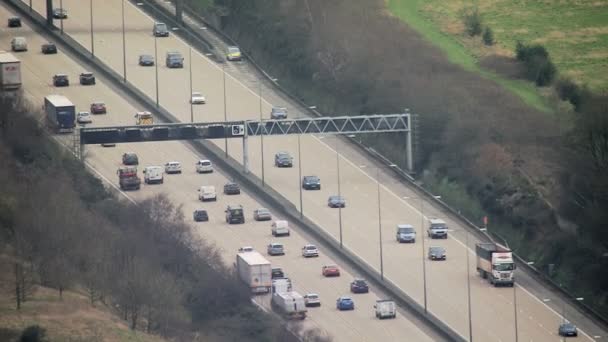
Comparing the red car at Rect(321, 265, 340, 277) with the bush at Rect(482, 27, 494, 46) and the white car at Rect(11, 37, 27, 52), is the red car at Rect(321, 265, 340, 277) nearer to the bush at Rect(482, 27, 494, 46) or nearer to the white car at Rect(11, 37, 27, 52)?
the white car at Rect(11, 37, 27, 52)

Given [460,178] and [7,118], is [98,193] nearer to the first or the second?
[7,118]

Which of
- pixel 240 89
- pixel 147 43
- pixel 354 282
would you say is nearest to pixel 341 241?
pixel 354 282

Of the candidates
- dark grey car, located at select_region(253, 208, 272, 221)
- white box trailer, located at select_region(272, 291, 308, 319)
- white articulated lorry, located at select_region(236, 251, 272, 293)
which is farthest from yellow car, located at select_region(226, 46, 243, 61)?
white box trailer, located at select_region(272, 291, 308, 319)

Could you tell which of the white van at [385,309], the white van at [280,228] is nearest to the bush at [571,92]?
the white van at [280,228]

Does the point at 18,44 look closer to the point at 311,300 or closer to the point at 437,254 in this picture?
the point at 437,254

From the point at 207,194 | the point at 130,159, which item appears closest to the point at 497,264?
the point at 207,194

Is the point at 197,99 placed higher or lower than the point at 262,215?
higher
